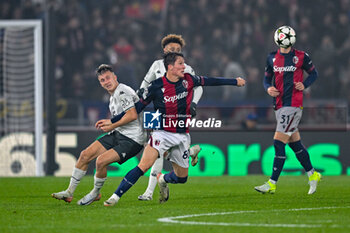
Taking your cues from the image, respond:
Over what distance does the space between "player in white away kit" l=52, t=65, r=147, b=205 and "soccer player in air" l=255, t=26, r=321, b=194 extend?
187cm

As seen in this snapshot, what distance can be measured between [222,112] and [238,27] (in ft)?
15.0

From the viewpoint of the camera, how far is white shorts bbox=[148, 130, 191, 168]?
7.89 metres

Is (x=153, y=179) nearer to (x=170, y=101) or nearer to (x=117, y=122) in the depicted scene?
(x=117, y=122)

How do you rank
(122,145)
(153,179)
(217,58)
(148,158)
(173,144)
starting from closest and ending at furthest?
1. (148,158)
2. (173,144)
3. (122,145)
4. (153,179)
5. (217,58)

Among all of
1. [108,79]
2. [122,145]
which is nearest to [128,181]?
[122,145]

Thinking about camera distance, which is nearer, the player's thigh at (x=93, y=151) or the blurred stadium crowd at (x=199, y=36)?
the player's thigh at (x=93, y=151)

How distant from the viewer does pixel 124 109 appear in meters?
8.12

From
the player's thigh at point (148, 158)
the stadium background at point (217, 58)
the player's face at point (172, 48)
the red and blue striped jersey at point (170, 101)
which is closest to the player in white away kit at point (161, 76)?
the player's face at point (172, 48)

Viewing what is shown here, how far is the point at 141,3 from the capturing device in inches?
782

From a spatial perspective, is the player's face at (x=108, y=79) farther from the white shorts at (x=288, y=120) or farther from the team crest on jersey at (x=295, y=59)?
the team crest on jersey at (x=295, y=59)

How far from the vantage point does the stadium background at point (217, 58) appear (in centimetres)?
1376

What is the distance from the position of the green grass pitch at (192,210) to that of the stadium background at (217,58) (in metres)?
2.61

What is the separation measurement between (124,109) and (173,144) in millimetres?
682

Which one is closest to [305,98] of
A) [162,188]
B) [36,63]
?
[36,63]
